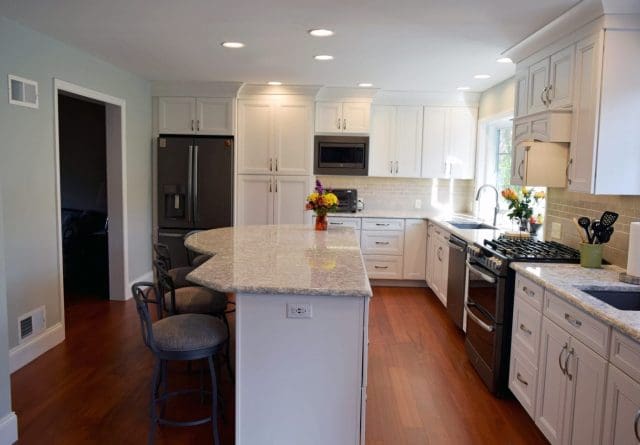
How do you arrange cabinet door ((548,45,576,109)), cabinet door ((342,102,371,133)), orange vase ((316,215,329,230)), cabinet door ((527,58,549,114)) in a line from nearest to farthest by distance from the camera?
cabinet door ((548,45,576,109))
cabinet door ((527,58,549,114))
orange vase ((316,215,329,230))
cabinet door ((342,102,371,133))

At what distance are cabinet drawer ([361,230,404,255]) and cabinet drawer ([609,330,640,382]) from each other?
3.86m

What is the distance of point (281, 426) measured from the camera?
219 cm

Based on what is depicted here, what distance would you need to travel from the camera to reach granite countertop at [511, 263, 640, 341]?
1821 mm

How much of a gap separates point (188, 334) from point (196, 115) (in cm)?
377

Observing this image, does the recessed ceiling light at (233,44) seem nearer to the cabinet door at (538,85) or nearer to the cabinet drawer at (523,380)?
the cabinet door at (538,85)

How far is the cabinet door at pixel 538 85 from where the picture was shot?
3.21m

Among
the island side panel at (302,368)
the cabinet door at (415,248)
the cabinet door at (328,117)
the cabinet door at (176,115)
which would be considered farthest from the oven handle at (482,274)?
the cabinet door at (176,115)

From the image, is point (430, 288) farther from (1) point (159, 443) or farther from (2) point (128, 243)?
(1) point (159, 443)

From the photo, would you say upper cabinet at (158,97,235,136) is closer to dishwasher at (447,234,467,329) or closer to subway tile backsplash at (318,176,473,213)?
subway tile backsplash at (318,176,473,213)

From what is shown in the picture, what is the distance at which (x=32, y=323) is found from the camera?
3.50 meters

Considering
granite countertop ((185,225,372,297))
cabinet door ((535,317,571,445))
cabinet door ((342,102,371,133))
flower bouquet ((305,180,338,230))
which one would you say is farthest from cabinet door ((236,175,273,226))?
cabinet door ((535,317,571,445))

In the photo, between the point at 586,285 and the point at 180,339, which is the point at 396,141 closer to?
the point at 586,285

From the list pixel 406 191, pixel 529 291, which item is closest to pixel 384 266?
pixel 406 191

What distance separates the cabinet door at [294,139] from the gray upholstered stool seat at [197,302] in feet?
9.37
